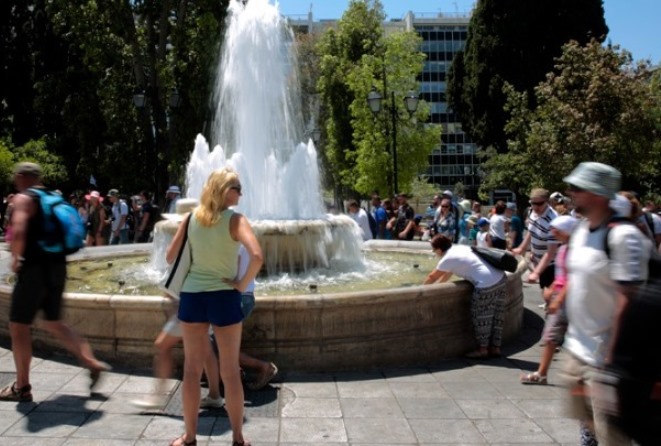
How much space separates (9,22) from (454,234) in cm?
3427

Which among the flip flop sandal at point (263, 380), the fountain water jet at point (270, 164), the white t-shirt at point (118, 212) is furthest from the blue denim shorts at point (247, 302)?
the white t-shirt at point (118, 212)

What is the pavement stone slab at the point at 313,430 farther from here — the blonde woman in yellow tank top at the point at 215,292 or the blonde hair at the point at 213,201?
the blonde hair at the point at 213,201

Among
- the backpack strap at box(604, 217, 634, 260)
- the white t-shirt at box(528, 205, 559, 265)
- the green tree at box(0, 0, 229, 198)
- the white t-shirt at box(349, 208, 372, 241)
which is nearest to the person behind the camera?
the backpack strap at box(604, 217, 634, 260)

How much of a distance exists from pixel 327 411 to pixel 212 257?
1.74 metres

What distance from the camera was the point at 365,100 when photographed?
35.2m

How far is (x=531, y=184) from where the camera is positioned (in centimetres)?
2700

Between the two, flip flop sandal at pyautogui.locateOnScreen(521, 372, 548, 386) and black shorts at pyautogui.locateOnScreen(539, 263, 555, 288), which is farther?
black shorts at pyautogui.locateOnScreen(539, 263, 555, 288)

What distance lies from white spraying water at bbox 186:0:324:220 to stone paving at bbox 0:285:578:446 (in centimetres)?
694

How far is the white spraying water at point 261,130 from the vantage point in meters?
13.0

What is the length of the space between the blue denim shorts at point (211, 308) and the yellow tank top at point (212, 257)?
1.4 inches

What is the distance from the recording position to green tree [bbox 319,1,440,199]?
34.2 m

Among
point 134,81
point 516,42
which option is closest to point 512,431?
point 134,81

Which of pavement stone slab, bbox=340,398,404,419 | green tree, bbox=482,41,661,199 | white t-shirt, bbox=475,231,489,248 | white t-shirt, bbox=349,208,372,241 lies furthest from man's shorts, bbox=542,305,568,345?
green tree, bbox=482,41,661,199

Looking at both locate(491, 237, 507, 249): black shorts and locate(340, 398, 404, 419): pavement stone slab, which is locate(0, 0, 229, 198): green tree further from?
locate(340, 398, 404, 419): pavement stone slab
